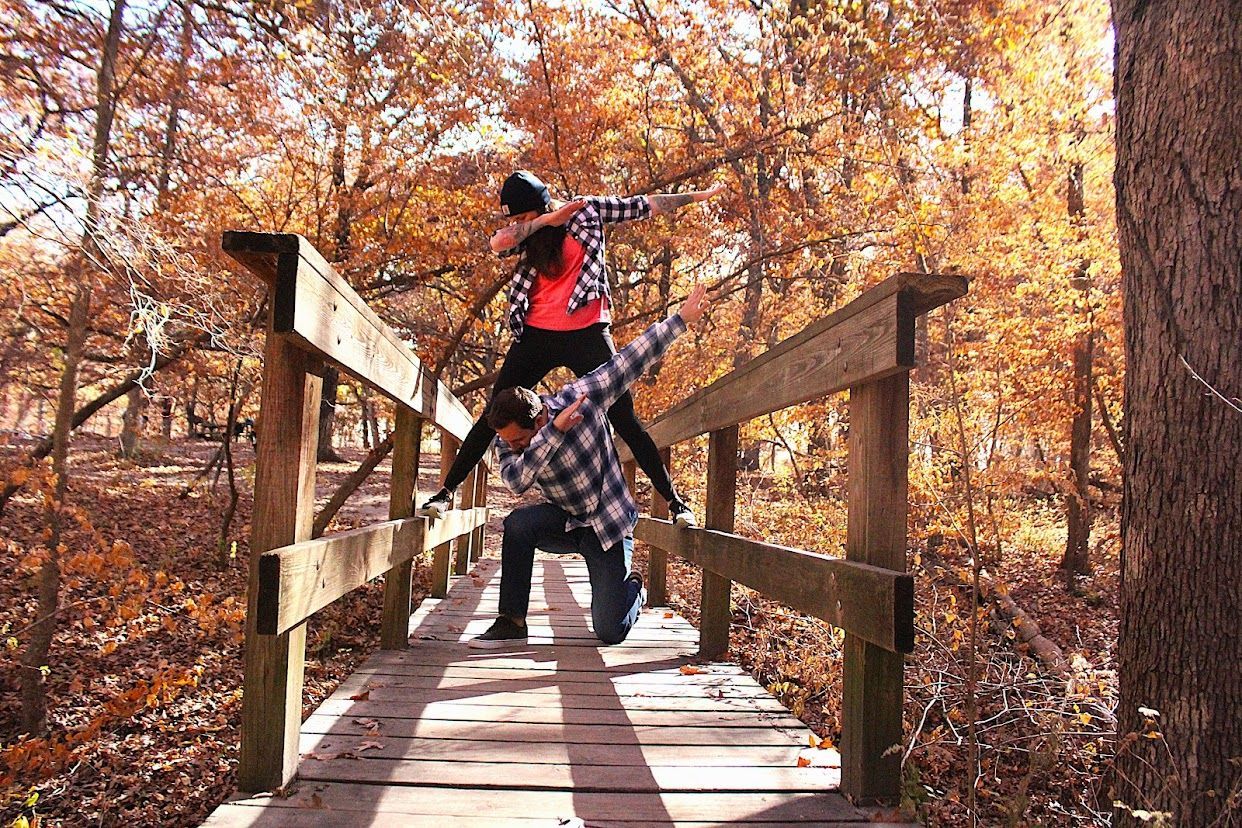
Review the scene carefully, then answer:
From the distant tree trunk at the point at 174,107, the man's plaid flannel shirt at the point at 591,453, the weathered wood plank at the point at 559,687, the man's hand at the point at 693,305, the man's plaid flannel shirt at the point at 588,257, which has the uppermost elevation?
the distant tree trunk at the point at 174,107

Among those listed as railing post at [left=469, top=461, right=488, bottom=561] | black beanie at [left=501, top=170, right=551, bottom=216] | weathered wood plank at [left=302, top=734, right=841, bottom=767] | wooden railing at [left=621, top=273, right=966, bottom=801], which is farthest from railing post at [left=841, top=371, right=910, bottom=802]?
railing post at [left=469, top=461, right=488, bottom=561]

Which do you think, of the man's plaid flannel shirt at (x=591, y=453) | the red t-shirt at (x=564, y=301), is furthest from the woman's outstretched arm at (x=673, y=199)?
the man's plaid flannel shirt at (x=591, y=453)

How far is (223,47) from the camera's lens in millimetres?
6719

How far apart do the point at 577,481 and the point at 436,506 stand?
66 centimetres

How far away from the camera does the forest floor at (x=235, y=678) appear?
12.1 feet

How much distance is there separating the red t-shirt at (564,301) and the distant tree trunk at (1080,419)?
5.99m

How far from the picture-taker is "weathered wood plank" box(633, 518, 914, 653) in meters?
1.88

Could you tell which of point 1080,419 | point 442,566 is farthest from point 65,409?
point 1080,419

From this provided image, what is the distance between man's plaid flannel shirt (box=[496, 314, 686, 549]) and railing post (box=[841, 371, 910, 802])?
4.80 ft

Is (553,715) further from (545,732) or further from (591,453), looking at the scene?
(591,453)

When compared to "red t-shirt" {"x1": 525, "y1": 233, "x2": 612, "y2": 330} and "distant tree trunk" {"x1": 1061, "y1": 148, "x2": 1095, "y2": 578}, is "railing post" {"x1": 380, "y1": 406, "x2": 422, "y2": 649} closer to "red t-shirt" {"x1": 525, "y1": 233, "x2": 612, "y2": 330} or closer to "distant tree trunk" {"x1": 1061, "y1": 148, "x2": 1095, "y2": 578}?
"red t-shirt" {"x1": 525, "y1": 233, "x2": 612, "y2": 330}

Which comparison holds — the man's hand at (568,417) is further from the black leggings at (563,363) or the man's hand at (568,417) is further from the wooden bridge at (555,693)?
the wooden bridge at (555,693)

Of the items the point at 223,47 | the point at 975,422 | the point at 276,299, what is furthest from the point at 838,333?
the point at 223,47

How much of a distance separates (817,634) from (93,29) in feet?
21.2
